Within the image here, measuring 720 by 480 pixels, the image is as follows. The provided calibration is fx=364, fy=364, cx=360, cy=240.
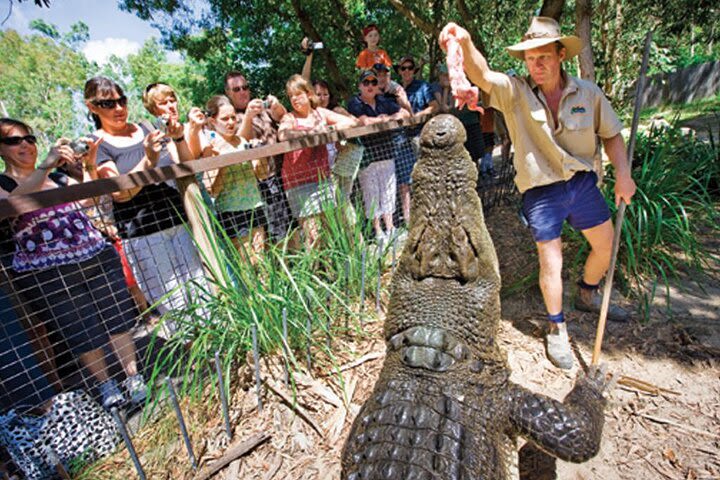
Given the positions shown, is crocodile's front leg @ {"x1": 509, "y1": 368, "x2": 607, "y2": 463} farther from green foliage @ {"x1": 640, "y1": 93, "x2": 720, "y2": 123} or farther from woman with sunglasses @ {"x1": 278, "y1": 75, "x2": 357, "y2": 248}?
green foliage @ {"x1": 640, "y1": 93, "x2": 720, "y2": 123}

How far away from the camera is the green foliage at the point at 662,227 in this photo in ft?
9.70

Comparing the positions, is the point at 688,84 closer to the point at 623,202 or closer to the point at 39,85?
the point at 623,202

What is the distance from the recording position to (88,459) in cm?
198

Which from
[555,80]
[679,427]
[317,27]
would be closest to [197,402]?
[679,427]

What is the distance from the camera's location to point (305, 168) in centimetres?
318

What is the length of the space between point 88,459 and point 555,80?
11.0ft

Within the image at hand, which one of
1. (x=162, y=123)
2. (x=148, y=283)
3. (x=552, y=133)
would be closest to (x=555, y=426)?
(x=552, y=133)

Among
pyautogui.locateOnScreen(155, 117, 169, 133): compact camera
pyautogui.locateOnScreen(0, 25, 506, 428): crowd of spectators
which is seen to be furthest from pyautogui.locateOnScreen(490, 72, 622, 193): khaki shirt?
pyautogui.locateOnScreen(155, 117, 169, 133): compact camera

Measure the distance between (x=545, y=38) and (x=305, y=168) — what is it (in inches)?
77.5

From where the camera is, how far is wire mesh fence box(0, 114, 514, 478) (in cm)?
200

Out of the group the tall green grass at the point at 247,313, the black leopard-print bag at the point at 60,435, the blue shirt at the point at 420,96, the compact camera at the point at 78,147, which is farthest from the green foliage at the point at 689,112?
the black leopard-print bag at the point at 60,435

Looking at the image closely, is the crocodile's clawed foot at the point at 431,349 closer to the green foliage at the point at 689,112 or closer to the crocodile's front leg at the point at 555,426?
the crocodile's front leg at the point at 555,426

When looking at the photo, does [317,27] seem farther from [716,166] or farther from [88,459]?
[88,459]

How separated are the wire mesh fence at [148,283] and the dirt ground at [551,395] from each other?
22cm
